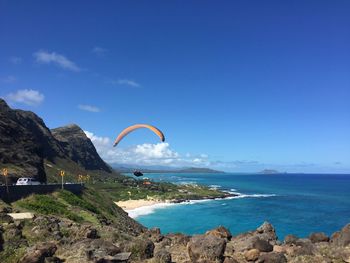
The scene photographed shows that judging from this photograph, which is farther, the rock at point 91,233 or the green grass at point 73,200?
the green grass at point 73,200

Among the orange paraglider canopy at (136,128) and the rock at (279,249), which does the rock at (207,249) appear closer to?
the rock at (279,249)

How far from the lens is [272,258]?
21188 millimetres

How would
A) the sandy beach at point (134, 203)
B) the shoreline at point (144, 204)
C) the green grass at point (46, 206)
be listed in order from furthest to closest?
1. the sandy beach at point (134, 203)
2. the shoreline at point (144, 204)
3. the green grass at point (46, 206)

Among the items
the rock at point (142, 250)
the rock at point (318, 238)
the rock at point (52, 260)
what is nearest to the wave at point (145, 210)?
the rock at point (318, 238)

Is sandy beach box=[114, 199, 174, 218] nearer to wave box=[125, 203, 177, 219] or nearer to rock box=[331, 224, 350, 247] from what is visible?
wave box=[125, 203, 177, 219]

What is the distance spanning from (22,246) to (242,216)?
307 ft

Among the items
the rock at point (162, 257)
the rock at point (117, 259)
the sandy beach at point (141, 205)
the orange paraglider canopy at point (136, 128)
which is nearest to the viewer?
the rock at point (117, 259)

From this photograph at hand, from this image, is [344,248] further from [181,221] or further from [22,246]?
[181,221]

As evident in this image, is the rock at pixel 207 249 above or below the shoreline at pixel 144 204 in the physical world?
above

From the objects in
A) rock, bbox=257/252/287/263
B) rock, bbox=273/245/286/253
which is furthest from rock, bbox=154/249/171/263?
rock, bbox=273/245/286/253

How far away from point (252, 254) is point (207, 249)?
Result: 2.93m

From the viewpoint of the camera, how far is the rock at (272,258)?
69.3 ft

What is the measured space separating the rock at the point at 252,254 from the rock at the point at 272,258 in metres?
0.60

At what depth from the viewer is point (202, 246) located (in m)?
21.2
